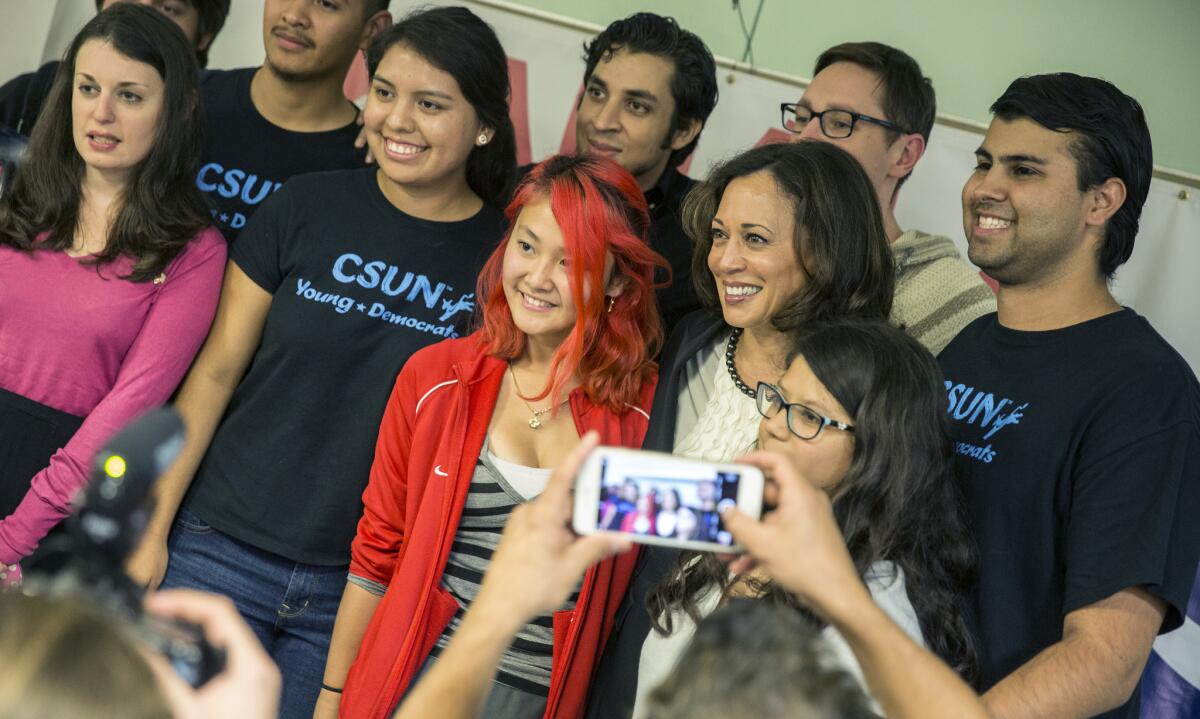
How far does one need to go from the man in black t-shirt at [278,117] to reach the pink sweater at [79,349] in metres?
0.43

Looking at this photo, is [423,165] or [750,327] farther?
[423,165]

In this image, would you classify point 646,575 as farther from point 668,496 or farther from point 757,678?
point 757,678

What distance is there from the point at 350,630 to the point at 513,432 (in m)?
0.53

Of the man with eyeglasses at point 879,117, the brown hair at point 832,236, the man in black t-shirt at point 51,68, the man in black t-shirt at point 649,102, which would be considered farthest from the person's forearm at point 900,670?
the man in black t-shirt at point 51,68

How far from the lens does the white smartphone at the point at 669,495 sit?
159cm

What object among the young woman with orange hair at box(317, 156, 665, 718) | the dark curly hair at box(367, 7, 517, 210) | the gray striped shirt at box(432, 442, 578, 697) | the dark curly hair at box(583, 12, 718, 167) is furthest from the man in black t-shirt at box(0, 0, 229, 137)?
the gray striped shirt at box(432, 442, 578, 697)

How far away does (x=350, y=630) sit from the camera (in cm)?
265

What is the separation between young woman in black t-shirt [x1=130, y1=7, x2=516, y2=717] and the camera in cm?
282

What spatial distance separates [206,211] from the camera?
3008 millimetres

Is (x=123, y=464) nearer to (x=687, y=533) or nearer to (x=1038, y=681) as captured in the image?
(x=687, y=533)

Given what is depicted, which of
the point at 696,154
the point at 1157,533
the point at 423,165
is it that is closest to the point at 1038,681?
the point at 1157,533

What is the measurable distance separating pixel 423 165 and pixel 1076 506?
5.17ft

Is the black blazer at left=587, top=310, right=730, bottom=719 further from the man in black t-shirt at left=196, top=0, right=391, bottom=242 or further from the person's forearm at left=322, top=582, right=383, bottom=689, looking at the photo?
the man in black t-shirt at left=196, top=0, right=391, bottom=242

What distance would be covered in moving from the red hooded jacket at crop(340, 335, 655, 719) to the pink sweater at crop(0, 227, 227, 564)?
1.87 feet
